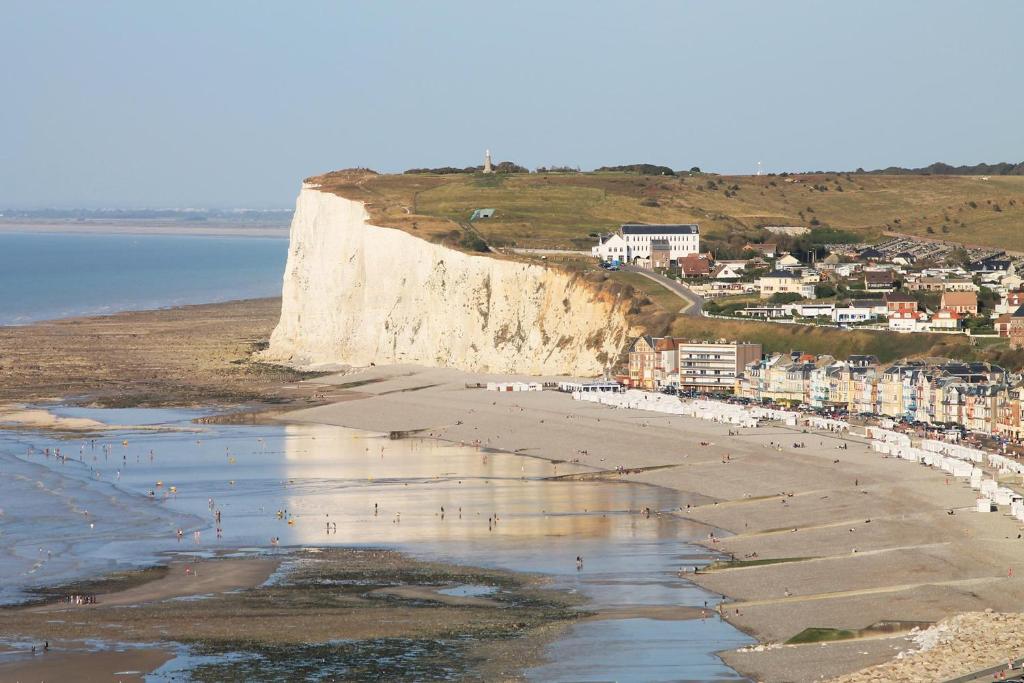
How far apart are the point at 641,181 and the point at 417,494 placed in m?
87.8

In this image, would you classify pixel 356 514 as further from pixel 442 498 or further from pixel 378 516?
pixel 442 498

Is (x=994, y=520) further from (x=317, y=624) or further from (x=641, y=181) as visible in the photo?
(x=641, y=181)

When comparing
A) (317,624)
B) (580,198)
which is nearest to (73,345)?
(580,198)

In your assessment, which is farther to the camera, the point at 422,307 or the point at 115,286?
the point at 115,286

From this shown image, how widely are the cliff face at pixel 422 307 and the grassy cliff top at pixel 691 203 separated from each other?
3.66 metres

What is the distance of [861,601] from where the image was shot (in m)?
34.5

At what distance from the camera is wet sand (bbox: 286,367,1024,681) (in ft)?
110

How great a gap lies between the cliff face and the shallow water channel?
63.3ft

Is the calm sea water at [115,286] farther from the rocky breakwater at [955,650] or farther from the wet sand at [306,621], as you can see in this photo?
the rocky breakwater at [955,650]

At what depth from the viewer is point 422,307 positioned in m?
88.1

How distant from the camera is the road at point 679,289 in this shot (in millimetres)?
82619

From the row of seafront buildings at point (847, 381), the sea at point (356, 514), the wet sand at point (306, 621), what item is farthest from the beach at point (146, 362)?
the wet sand at point (306, 621)

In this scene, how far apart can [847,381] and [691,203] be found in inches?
2434

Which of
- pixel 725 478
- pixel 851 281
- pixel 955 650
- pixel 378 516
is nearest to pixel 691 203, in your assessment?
pixel 851 281
